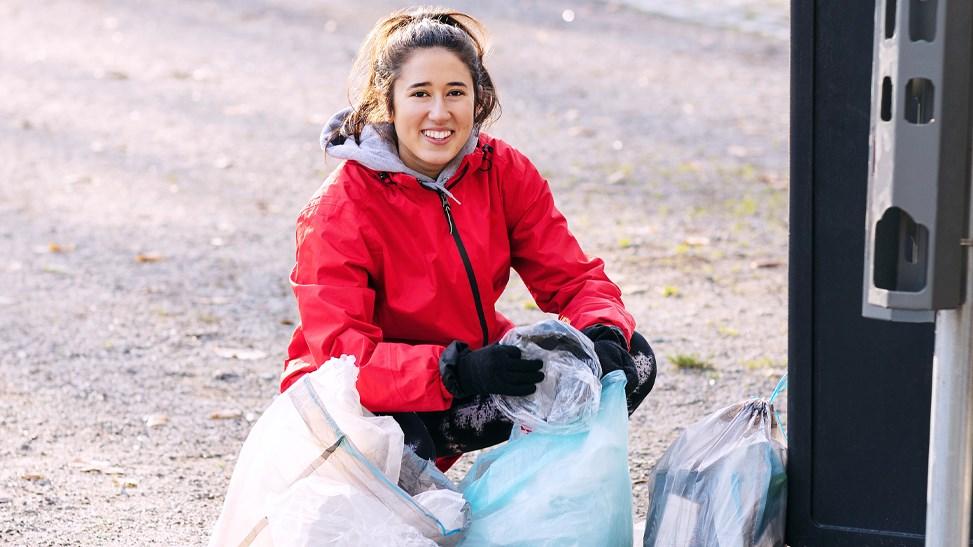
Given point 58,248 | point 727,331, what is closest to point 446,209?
point 727,331

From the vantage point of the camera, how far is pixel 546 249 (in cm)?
295

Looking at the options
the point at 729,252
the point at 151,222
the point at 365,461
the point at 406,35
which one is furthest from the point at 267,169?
the point at 365,461

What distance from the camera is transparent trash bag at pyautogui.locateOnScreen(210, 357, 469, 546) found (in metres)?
2.39

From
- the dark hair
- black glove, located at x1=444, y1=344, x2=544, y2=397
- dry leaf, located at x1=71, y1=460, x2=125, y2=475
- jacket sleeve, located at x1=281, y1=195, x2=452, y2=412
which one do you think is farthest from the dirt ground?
the dark hair

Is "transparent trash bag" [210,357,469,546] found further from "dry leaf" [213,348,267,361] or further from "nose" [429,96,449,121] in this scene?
"dry leaf" [213,348,267,361]

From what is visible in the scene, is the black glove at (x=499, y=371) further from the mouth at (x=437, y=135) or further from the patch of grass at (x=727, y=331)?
the patch of grass at (x=727, y=331)

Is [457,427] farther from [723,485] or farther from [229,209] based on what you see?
[229,209]

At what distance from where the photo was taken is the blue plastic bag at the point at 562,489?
8.12ft

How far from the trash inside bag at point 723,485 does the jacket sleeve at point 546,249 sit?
1.19 ft

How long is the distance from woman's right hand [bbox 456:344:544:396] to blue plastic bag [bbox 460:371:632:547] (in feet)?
0.36

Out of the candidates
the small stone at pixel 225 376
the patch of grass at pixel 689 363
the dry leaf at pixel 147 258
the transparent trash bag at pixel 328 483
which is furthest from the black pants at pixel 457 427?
the dry leaf at pixel 147 258

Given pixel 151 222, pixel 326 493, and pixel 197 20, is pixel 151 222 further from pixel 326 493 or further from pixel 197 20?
pixel 197 20

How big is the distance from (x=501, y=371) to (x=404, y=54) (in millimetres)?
721

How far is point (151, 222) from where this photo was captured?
5.86 m
